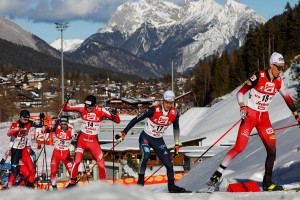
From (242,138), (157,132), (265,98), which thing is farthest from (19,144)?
(265,98)

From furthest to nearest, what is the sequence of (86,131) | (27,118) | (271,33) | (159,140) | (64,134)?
(271,33) < (64,134) < (27,118) < (86,131) < (159,140)

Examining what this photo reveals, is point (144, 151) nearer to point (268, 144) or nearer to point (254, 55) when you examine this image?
point (268, 144)

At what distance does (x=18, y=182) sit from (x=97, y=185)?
34.4 ft

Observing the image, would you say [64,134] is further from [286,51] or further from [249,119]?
[286,51]

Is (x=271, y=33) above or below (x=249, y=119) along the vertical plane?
above

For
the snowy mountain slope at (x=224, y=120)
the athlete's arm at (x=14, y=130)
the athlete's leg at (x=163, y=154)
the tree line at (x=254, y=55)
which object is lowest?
the snowy mountain slope at (x=224, y=120)

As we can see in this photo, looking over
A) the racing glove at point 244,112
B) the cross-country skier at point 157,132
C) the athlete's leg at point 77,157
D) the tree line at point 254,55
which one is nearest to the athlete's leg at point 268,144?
the racing glove at point 244,112

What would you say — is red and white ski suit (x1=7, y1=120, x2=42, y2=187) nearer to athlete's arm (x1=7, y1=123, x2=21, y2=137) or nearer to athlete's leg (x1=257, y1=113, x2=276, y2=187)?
athlete's arm (x1=7, y1=123, x2=21, y2=137)

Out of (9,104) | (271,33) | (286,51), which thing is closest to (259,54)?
(271,33)

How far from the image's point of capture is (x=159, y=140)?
831cm

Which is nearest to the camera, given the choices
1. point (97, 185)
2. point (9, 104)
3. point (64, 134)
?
point (97, 185)

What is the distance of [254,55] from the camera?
3282 inches

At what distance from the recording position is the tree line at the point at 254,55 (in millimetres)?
72125

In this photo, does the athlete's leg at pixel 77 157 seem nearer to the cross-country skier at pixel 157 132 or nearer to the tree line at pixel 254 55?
the cross-country skier at pixel 157 132
